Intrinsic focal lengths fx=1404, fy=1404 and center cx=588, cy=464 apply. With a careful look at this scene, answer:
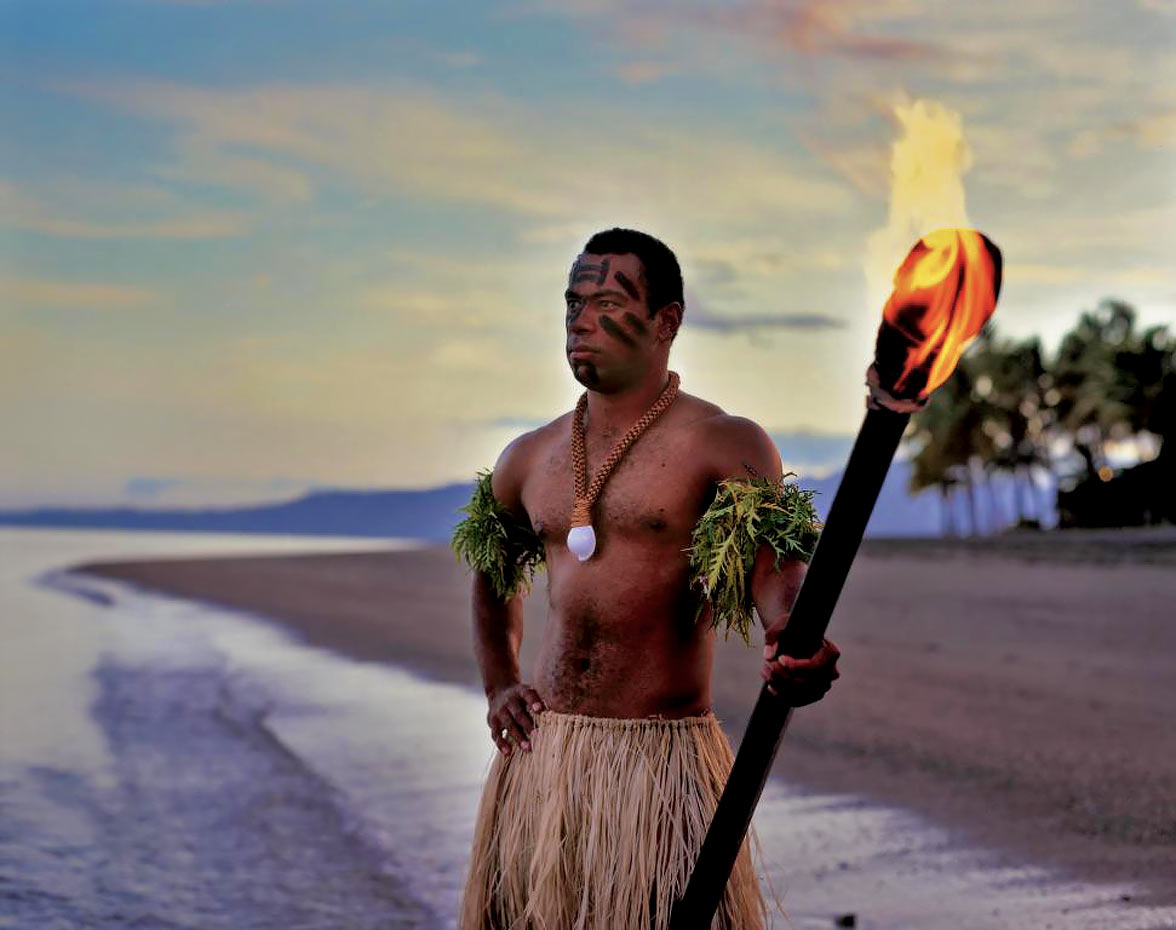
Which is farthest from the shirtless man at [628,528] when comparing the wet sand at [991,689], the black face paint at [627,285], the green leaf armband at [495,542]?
the wet sand at [991,689]

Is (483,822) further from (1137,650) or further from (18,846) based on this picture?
(1137,650)

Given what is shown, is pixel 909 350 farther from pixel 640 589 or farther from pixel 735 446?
pixel 640 589

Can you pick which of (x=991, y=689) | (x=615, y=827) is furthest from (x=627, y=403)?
(x=991, y=689)

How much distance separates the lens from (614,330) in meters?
3.47

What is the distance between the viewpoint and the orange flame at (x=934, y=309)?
2238 millimetres

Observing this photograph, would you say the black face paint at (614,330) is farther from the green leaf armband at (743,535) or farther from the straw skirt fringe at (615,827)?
the straw skirt fringe at (615,827)

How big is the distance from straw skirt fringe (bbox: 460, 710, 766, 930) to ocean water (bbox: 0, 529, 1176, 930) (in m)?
2.90

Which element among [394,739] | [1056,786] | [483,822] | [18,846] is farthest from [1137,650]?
[483,822]

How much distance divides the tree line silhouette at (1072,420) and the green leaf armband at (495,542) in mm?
57034

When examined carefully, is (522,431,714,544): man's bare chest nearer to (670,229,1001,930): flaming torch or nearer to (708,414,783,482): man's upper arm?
(708,414,783,482): man's upper arm

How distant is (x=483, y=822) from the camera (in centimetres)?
374

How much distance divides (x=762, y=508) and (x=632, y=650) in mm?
545

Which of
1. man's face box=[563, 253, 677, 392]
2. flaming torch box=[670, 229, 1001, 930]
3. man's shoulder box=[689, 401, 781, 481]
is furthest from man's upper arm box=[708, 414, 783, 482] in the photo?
flaming torch box=[670, 229, 1001, 930]

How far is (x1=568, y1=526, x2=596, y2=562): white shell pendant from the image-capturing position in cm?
346
